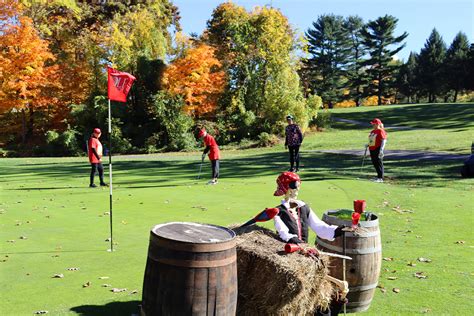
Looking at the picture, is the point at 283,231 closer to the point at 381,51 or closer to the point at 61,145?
the point at 61,145

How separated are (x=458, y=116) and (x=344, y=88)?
105 ft

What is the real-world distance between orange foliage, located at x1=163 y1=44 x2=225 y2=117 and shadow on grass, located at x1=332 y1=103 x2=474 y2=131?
16436mm

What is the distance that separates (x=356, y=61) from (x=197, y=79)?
50095mm

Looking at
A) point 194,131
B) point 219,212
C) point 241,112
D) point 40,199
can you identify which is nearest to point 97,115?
point 194,131

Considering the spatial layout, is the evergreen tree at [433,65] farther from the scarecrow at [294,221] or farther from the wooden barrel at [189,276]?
the wooden barrel at [189,276]

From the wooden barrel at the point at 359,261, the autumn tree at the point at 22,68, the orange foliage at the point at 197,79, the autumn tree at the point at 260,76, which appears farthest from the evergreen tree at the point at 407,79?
the wooden barrel at the point at 359,261

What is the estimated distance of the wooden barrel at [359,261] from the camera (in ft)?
17.3

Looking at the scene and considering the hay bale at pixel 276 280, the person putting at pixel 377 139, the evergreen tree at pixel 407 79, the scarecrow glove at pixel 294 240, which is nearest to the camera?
the hay bale at pixel 276 280

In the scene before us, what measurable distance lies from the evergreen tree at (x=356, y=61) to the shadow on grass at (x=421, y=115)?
1519cm

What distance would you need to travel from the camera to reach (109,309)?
18.2 feet

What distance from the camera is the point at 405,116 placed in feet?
186

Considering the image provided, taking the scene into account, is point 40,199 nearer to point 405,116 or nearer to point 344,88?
point 405,116

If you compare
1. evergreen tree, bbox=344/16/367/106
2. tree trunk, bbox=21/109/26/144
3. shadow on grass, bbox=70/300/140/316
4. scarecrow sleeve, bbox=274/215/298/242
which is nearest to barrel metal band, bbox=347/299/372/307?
Result: scarecrow sleeve, bbox=274/215/298/242

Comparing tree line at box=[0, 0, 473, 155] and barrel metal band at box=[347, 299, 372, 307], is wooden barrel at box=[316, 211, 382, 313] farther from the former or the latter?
tree line at box=[0, 0, 473, 155]
